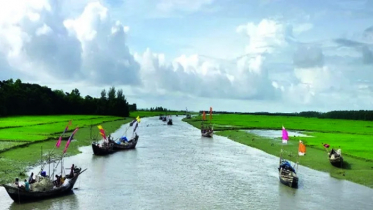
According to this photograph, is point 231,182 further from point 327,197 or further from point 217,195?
point 327,197

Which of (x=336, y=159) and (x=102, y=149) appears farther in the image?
(x=102, y=149)

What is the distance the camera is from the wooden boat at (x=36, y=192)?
25.9m

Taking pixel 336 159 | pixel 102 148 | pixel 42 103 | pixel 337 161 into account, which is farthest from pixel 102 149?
pixel 42 103

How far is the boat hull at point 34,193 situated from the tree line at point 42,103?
8843 centimetres

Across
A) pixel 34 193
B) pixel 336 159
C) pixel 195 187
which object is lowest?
pixel 195 187

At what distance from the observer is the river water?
27.6 meters

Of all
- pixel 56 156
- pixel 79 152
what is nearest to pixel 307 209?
pixel 56 156

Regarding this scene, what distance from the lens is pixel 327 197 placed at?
99.9ft

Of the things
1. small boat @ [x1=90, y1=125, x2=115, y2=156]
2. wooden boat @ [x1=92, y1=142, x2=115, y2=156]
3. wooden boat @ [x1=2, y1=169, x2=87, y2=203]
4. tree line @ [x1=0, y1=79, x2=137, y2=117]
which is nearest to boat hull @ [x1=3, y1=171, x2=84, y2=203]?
wooden boat @ [x1=2, y1=169, x2=87, y2=203]

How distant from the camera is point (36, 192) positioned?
27.1 meters

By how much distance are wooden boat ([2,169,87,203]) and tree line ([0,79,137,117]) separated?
8823 centimetres

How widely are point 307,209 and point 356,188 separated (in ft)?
27.9

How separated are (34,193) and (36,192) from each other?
0.16 m

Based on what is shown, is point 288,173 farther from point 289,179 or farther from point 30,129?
point 30,129
